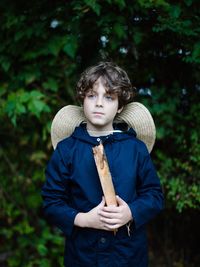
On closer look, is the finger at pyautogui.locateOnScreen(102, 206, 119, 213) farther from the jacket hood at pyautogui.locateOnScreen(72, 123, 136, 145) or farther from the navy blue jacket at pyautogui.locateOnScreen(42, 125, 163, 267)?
the jacket hood at pyautogui.locateOnScreen(72, 123, 136, 145)

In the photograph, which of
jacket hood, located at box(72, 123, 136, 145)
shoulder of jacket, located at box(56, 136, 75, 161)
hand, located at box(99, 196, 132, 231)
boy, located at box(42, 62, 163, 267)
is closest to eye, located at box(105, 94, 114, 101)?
boy, located at box(42, 62, 163, 267)

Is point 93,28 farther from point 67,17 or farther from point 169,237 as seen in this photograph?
point 169,237

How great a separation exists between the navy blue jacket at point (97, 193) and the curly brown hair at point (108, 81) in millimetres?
205

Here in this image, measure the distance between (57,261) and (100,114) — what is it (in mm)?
1992

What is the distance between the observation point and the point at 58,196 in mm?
2268

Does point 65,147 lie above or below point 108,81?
below

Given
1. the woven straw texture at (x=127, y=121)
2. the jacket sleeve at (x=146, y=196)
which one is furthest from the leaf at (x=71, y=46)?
the jacket sleeve at (x=146, y=196)

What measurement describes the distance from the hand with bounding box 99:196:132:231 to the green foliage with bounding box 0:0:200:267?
1061mm

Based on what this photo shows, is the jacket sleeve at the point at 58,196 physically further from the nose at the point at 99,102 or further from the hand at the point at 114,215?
the nose at the point at 99,102

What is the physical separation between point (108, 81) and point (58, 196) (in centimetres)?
62

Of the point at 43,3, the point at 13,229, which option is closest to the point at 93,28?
the point at 43,3

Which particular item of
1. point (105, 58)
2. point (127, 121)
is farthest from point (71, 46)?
point (127, 121)

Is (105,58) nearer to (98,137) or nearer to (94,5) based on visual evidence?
(94,5)

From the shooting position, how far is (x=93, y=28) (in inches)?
127
